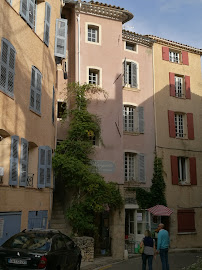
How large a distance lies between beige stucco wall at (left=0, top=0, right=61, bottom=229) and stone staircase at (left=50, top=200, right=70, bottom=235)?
2212 mm

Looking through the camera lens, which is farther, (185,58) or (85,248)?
(185,58)

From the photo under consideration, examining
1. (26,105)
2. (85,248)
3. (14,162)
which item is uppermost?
(26,105)

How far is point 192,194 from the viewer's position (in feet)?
76.7

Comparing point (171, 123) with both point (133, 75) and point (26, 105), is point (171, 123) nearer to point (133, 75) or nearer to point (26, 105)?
point (133, 75)

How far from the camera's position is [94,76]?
68.3 feet

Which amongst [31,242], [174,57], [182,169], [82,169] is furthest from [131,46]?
[31,242]

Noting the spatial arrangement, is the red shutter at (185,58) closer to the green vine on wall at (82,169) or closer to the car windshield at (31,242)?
the green vine on wall at (82,169)

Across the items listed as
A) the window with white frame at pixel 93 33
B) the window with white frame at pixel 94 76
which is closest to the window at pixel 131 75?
the window with white frame at pixel 94 76

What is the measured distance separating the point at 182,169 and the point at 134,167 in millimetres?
4118

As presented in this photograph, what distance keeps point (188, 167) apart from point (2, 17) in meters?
16.5

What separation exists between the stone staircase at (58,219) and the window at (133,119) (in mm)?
6379

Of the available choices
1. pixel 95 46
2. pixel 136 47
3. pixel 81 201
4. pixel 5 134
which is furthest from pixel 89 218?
pixel 136 47

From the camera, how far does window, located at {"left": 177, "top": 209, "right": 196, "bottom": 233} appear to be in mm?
22562

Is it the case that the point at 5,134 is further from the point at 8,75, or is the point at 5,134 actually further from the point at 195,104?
the point at 195,104
